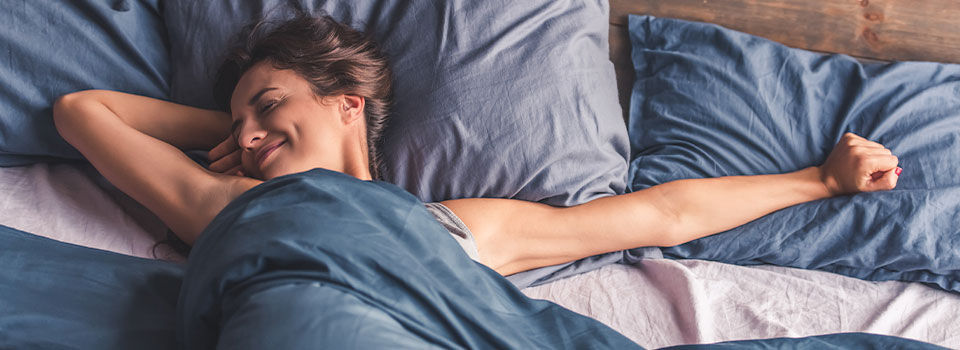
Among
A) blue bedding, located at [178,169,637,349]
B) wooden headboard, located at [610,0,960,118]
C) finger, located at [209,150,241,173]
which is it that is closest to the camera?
blue bedding, located at [178,169,637,349]

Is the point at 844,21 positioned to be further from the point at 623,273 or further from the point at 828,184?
the point at 623,273

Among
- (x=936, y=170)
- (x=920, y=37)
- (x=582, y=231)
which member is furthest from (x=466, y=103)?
(x=920, y=37)

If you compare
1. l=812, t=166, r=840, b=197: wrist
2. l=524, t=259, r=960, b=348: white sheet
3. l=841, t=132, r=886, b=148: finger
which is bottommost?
l=524, t=259, r=960, b=348: white sheet

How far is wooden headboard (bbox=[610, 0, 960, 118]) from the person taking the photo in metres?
1.50

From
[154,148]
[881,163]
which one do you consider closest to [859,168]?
[881,163]

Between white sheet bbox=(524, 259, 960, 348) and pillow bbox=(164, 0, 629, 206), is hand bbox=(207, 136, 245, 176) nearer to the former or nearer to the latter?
pillow bbox=(164, 0, 629, 206)

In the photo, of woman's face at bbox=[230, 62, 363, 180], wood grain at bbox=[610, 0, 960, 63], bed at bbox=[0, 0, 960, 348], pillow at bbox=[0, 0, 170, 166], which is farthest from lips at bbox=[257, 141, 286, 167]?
wood grain at bbox=[610, 0, 960, 63]

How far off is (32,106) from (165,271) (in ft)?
1.62

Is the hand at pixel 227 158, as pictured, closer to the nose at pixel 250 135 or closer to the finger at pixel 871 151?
the nose at pixel 250 135

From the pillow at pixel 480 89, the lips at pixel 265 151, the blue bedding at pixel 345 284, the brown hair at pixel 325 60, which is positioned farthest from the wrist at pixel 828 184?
the lips at pixel 265 151

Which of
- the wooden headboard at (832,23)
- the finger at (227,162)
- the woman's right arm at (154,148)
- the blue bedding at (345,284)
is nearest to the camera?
the blue bedding at (345,284)

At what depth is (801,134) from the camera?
4.39 feet

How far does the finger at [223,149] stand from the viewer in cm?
120

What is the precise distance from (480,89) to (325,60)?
277 mm
